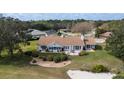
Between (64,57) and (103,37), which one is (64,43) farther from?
(103,37)

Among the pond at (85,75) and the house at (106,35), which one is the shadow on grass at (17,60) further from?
the house at (106,35)

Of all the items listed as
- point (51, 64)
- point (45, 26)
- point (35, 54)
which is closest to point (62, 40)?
point (45, 26)

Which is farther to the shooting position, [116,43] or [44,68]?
[116,43]

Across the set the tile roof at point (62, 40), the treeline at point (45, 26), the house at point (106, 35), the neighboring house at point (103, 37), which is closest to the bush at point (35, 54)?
the tile roof at point (62, 40)

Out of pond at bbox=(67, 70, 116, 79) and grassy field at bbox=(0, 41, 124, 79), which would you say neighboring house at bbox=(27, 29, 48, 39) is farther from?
pond at bbox=(67, 70, 116, 79)

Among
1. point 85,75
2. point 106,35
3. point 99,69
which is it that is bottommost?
point 85,75
